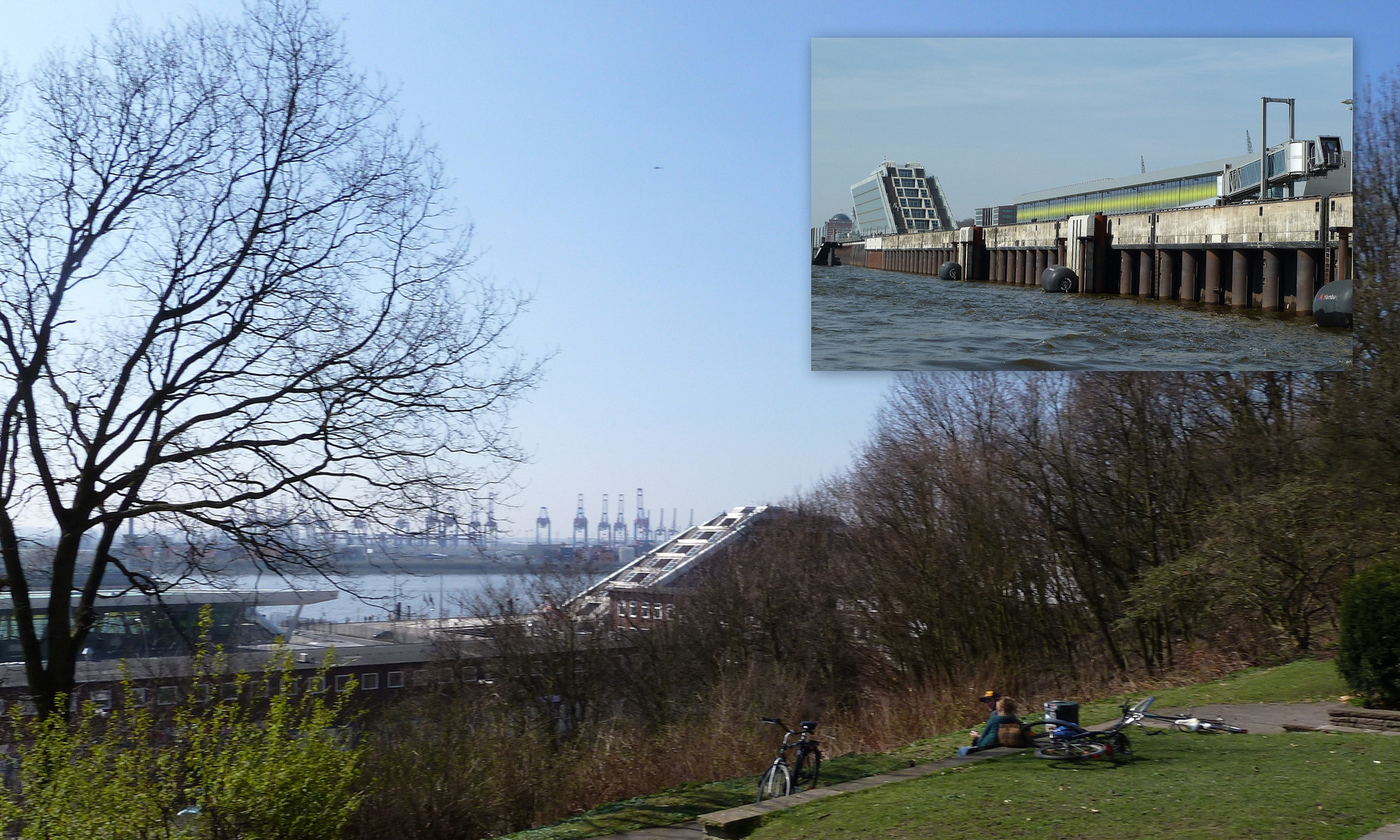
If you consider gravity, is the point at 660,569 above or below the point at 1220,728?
below

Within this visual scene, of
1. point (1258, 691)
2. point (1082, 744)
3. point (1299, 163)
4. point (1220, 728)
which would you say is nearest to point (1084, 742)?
point (1082, 744)

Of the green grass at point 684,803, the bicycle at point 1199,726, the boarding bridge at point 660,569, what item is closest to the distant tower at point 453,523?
the green grass at point 684,803

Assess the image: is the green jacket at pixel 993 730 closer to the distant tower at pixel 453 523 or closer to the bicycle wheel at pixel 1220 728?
the bicycle wheel at pixel 1220 728

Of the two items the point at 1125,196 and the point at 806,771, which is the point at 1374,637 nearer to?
the point at 806,771

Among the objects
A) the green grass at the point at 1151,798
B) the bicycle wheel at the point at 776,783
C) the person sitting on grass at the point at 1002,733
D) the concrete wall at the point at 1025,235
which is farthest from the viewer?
the concrete wall at the point at 1025,235

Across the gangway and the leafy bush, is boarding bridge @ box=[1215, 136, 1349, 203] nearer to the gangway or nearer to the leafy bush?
the gangway

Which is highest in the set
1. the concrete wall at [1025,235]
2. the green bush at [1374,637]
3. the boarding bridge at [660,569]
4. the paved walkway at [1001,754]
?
the concrete wall at [1025,235]
